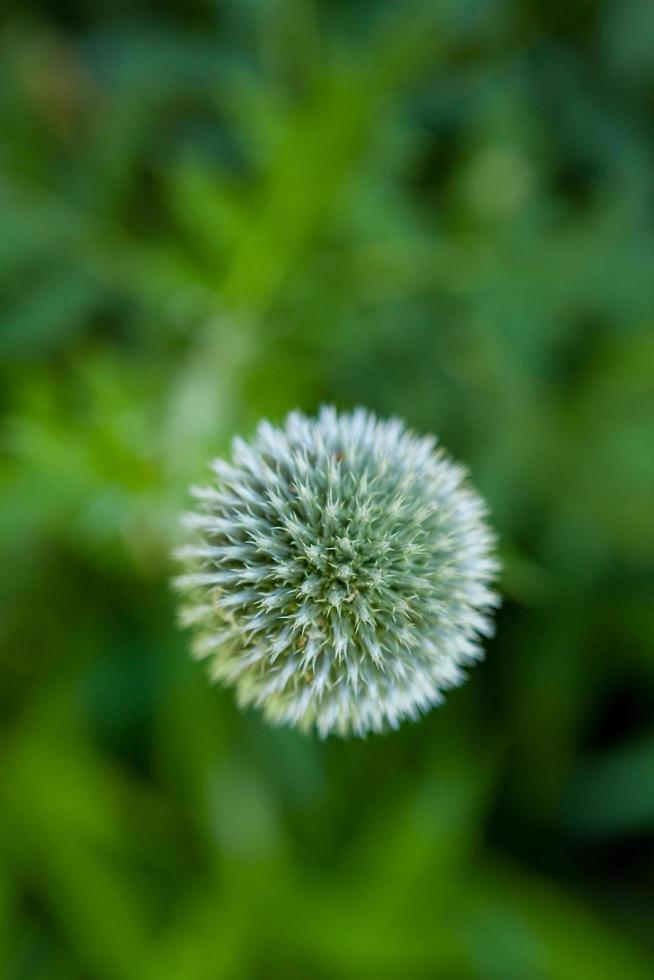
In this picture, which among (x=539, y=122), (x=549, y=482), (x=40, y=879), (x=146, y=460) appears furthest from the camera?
(x=539, y=122)

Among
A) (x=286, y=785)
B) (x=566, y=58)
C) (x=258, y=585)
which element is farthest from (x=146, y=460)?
(x=566, y=58)

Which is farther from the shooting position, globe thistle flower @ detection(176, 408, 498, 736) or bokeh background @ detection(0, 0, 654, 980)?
bokeh background @ detection(0, 0, 654, 980)

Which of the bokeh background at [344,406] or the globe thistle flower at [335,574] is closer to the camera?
the globe thistle flower at [335,574]

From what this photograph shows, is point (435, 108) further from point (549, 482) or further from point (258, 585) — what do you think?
point (258, 585)
